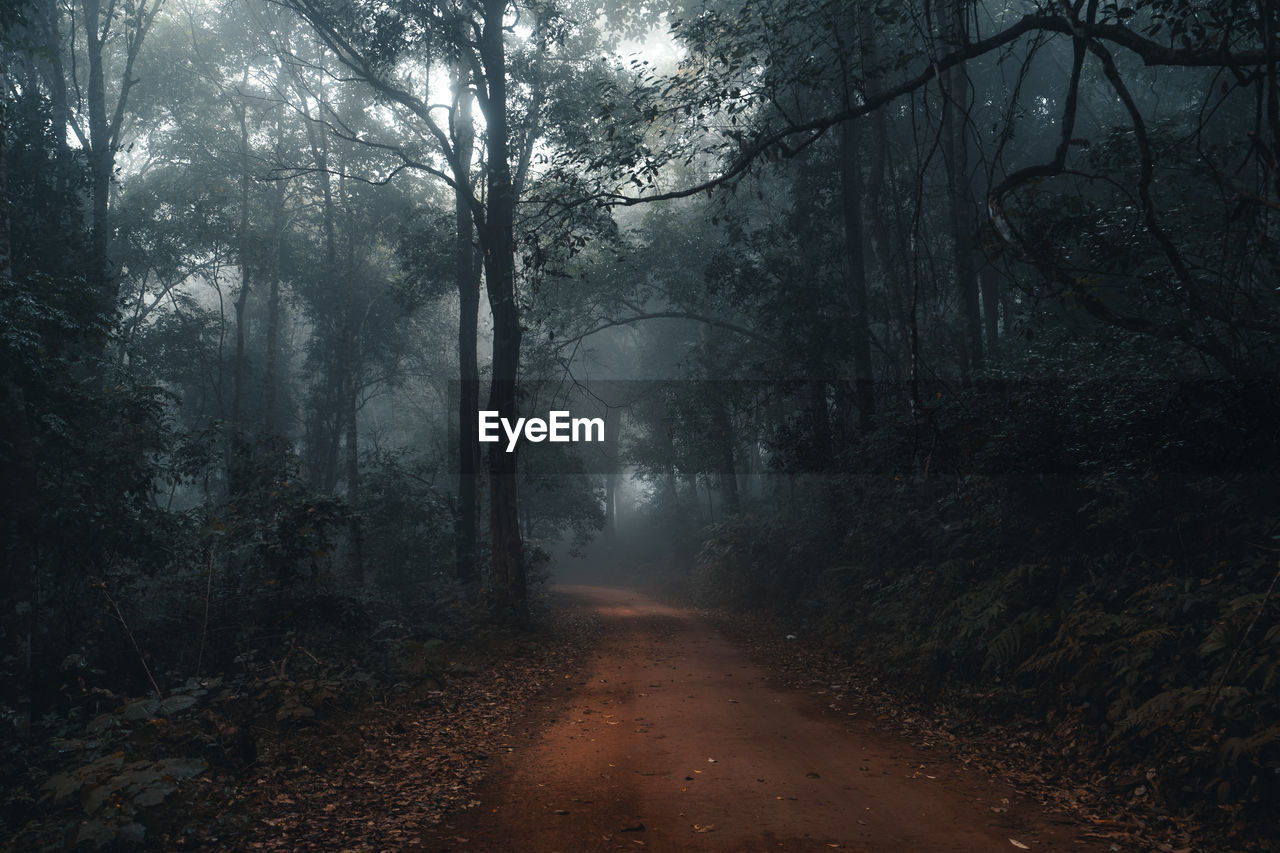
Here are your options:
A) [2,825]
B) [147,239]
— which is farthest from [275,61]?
[2,825]

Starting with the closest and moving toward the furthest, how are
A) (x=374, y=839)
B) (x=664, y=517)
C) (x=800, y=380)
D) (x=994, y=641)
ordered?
(x=374, y=839), (x=994, y=641), (x=800, y=380), (x=664, y=517)

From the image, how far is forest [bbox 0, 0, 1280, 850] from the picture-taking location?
5.71 meters

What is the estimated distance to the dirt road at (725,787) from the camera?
5.00 metres

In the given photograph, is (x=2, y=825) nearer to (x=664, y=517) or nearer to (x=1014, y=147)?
(x=1014, y=147)

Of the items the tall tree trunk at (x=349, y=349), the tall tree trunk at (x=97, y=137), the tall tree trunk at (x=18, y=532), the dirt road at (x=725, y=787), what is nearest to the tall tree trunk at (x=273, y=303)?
the tall tree trunk at (x=349, y=349)

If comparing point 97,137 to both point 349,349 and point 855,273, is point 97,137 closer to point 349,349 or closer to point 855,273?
point 349,349

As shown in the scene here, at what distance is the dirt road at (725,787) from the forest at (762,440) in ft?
1.77

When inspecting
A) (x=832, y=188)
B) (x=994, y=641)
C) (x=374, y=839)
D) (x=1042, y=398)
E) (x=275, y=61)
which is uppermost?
(x=275, y=61)

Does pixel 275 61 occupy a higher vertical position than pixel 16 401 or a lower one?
higher

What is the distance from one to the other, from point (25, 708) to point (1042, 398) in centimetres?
1188

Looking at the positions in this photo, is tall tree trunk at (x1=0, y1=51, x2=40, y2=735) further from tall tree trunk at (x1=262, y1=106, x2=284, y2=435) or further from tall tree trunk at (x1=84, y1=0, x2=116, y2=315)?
tall tree trunk at (x1=262, y1=106, x2=284, y2=435)

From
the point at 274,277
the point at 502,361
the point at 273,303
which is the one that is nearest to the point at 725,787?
the point at 502,361

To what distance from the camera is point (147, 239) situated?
82.8ft

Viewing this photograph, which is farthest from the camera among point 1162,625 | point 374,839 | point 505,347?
point 505,347
